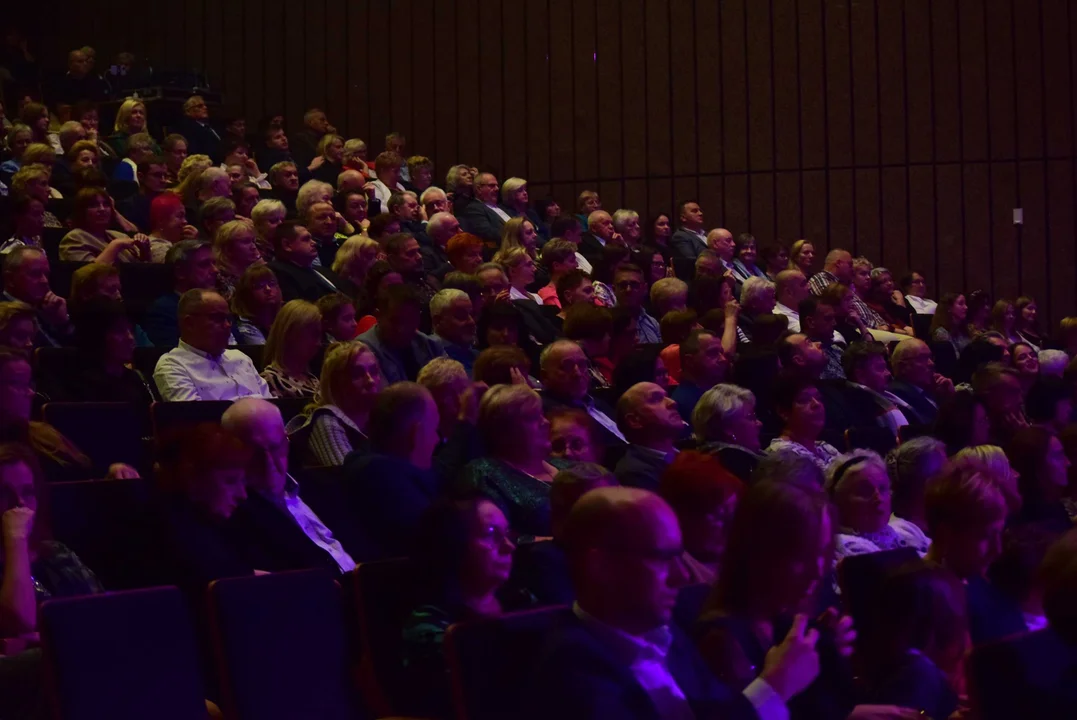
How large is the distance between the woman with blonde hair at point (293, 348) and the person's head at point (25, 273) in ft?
2.17

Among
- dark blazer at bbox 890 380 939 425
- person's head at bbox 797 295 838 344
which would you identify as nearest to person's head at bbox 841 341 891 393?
dark blazer at bbox 890 380 939 425

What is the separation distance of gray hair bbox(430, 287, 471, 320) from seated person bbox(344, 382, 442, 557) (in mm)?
1296

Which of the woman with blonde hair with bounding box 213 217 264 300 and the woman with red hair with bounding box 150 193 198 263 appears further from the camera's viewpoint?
the woman with red hair with bounding box 150 193 198 263

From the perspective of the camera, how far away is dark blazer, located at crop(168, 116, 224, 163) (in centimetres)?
724

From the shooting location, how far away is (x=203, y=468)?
229 cm

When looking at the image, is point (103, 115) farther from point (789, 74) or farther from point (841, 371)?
point (841, 371)

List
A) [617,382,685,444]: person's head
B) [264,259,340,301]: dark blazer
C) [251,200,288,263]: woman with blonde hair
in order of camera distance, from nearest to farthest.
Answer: [617,382,685,444]: person's head < [264,259,340,301]: dark blazer < [251,200,288,263]: woman with blonde hair

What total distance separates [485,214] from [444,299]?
8.79ft

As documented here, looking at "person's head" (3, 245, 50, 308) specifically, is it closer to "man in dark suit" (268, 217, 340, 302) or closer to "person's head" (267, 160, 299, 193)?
"man in dark suit" (268, 217, 340, 302)

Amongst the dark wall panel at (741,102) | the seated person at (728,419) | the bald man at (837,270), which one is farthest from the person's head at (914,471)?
the dark wall panel at (741,102)

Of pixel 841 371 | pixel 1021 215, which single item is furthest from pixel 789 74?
pixel 841 371

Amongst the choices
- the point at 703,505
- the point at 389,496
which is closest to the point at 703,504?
the point at 703,505

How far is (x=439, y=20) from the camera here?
884cm

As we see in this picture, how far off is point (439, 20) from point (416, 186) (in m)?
2.14
